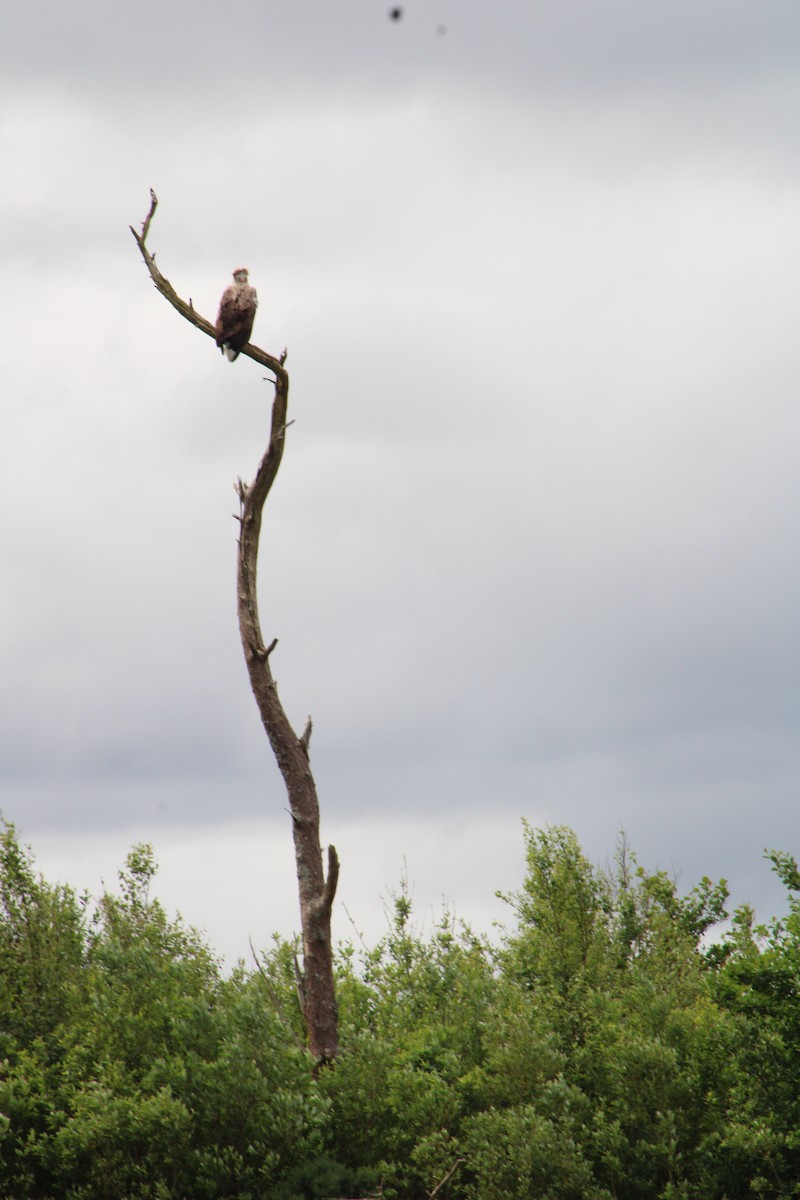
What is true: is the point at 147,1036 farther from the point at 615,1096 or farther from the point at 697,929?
the point at 697,929

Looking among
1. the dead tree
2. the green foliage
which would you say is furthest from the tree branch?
the green foliage

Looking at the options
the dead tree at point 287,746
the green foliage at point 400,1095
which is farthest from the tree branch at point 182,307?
the green foliage at point 400,1095

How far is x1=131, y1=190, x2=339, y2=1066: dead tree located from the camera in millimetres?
20125

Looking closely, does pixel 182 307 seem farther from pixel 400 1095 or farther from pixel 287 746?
pixel 400 1095

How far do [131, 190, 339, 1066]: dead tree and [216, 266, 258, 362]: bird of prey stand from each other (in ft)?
0.56

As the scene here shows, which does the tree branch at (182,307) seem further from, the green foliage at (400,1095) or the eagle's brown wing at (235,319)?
the green foliage at (400,1095)

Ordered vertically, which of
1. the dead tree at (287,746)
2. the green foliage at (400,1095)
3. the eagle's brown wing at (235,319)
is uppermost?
the eagle's brown wing at (235,319)

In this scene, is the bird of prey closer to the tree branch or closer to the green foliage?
the tree branch

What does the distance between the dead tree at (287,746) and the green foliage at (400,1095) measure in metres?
0.52

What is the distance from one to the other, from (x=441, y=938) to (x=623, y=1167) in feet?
84.5

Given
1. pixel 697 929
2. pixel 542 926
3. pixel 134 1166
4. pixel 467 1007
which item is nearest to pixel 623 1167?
pixel 467 1007

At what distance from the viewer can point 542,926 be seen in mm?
38281

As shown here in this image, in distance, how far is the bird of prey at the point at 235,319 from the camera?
20.5 metres

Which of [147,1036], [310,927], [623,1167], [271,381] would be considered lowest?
[623,1167]
